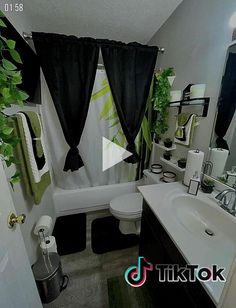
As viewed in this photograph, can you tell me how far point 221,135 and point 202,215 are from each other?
0.62 meters

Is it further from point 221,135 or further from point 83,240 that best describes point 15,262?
point 221,135

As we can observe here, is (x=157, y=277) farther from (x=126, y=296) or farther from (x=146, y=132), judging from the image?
(x=146, y=132)

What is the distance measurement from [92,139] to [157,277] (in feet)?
5.06

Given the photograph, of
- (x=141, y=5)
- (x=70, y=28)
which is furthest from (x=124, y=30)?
(x=70, y=28)

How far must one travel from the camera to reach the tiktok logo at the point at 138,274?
1262 mm

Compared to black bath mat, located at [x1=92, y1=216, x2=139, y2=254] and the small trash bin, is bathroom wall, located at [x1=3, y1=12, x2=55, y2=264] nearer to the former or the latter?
the small trash bin

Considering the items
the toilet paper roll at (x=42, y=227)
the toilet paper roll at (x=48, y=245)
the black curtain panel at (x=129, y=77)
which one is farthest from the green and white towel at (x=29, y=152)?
the black curtain panel at (x=129, y=77)

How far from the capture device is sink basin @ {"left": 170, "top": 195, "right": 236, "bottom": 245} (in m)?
0.86

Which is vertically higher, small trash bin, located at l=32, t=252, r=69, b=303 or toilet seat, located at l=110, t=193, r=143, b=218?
toilet seat, located at l=110, t=193, r=143, b=218

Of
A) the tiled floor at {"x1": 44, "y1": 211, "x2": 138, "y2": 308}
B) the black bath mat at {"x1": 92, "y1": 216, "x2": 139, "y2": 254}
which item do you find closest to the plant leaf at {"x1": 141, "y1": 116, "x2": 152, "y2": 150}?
the black bath mat at {"x1": 92, "y1": 216, "x2": 139, "y2": 254}

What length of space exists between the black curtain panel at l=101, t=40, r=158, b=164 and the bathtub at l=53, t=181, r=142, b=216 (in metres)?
0.82

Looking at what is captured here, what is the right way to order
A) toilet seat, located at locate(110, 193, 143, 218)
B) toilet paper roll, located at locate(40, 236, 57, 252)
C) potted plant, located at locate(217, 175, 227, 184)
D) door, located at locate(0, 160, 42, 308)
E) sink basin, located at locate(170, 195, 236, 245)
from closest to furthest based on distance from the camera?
door, located at locate(0, 160, 42, 308) < sink basin, located at locate(170, 195, 236, 245) < potted plant, located at locate(217, 175, 227, 184) < toilet paper roll, located at locate(40, 236, 57, 252) < toilet seat, located at locate(110, 193, 143, 218)

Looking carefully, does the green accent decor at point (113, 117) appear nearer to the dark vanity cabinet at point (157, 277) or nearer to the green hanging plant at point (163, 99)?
the green hanging plant at point (163, 99)

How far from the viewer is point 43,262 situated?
1204mm
